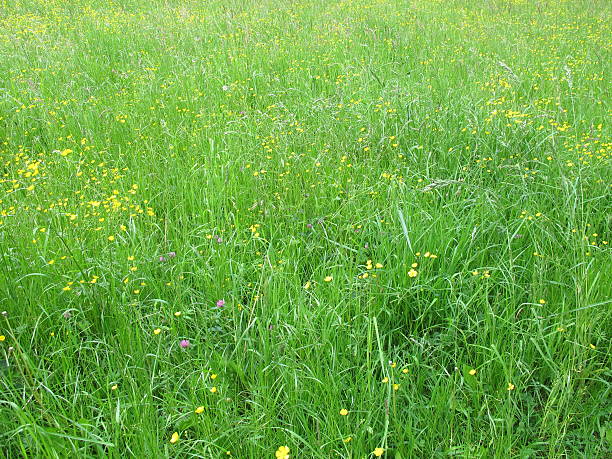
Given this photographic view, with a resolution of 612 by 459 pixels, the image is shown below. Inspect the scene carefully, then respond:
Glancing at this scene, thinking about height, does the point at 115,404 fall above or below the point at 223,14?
below

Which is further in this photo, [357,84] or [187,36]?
[187,36]

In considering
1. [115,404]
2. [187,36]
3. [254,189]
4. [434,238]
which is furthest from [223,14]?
[115,404]

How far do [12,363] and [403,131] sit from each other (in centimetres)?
285

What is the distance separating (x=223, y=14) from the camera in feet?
25.2

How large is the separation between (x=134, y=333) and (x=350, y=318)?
91cm

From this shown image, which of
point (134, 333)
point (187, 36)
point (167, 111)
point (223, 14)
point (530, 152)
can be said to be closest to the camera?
point (134, 333)

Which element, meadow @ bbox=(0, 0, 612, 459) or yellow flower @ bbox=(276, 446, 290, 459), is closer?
yellow flower @ bbox=(276, 446, 290, 459)

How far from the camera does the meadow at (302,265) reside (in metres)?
1.66

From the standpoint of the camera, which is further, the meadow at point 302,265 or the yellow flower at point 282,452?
the meadow at point 302,265

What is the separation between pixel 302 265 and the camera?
2461 millimetres

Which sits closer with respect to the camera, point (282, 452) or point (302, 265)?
point (282, 452)

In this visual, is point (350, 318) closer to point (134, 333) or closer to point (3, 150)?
Answer: point (134, 333)

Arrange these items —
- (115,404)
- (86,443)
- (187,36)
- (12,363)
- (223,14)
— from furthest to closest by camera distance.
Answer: (223,14)
(187,36)
(12,363)
(115,404)
(86,443)

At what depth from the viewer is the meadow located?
65.3 inches
